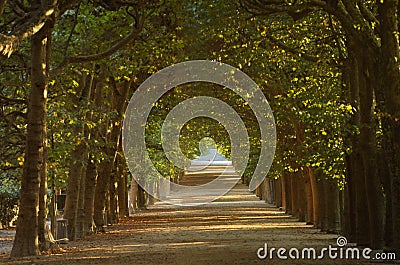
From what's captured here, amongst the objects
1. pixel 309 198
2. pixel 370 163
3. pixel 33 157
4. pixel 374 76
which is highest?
pixel 374 76

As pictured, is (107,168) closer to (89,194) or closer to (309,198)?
(89,194)

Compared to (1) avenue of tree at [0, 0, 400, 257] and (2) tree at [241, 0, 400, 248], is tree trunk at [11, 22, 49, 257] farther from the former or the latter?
(2) tree at [241, 0, 400, 248]

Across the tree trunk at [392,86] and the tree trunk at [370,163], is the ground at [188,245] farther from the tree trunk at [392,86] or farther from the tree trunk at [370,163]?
the tree trunk at [392,86]

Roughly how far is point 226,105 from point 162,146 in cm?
1259

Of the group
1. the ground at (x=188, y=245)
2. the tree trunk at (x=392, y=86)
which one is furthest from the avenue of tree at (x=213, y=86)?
the ground at (x=188, y=245)

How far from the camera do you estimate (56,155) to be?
22.5m

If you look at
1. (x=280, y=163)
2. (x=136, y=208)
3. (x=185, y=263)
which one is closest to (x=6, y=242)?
(x=280, y=163)

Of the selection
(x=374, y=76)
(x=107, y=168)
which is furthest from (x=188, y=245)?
(x=107, y=168)

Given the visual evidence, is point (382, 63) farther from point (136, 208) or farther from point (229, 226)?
point (136, 208)

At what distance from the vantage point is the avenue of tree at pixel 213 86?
16.8 m

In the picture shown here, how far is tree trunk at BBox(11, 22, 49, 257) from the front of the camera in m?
19.0

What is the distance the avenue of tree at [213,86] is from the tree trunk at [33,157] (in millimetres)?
26

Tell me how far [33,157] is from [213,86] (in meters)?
16.2

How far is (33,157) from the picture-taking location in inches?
751
